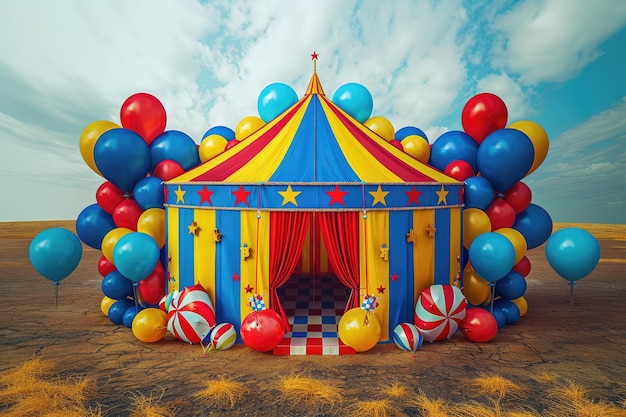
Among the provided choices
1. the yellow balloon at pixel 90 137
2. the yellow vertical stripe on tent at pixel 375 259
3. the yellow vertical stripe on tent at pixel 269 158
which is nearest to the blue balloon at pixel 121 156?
the yellow balloon at pixel 90 137

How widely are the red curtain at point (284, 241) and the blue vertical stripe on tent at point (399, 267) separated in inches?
48.3

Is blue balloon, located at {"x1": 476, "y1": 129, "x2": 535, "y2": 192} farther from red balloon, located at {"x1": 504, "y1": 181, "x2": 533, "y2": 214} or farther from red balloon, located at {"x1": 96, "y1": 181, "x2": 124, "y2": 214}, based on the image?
red balloon, located at {"x1": 96, "y1": 181, "x2": 124, "y2": 214}

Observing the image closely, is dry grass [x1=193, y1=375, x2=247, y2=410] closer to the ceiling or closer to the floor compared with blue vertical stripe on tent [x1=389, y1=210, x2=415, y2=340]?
closer to the floor

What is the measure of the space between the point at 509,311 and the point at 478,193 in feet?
6.55

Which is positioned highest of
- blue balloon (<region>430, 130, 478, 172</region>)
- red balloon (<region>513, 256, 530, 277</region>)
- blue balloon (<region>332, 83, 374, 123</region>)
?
blue balloon (<region>332, 83, 374, 123</region>)

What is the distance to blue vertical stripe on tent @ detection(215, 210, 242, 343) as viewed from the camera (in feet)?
19.1

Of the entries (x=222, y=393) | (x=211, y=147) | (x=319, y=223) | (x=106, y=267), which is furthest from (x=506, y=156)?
(x=106, y=267)

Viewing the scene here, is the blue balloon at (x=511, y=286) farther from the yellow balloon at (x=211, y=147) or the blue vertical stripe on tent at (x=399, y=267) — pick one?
the yellow balloon at (x=211, y=147)

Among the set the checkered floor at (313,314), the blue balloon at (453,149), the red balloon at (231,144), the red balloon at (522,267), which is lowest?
the checkered floor at (313,314)

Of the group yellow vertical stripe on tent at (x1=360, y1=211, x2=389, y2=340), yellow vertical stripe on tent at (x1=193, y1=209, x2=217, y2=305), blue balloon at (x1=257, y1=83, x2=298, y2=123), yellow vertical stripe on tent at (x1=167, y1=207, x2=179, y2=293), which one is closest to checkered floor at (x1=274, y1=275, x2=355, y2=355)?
yellow vertical stripe on tent at (x1=360, y1=211, x2=389, y2=340)

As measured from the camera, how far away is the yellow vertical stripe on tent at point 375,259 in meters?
5.69

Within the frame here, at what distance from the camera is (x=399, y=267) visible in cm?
586

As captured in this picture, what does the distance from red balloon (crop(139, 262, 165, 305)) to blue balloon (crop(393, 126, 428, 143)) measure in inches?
200

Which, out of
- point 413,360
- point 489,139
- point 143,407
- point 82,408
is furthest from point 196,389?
point 489,139
